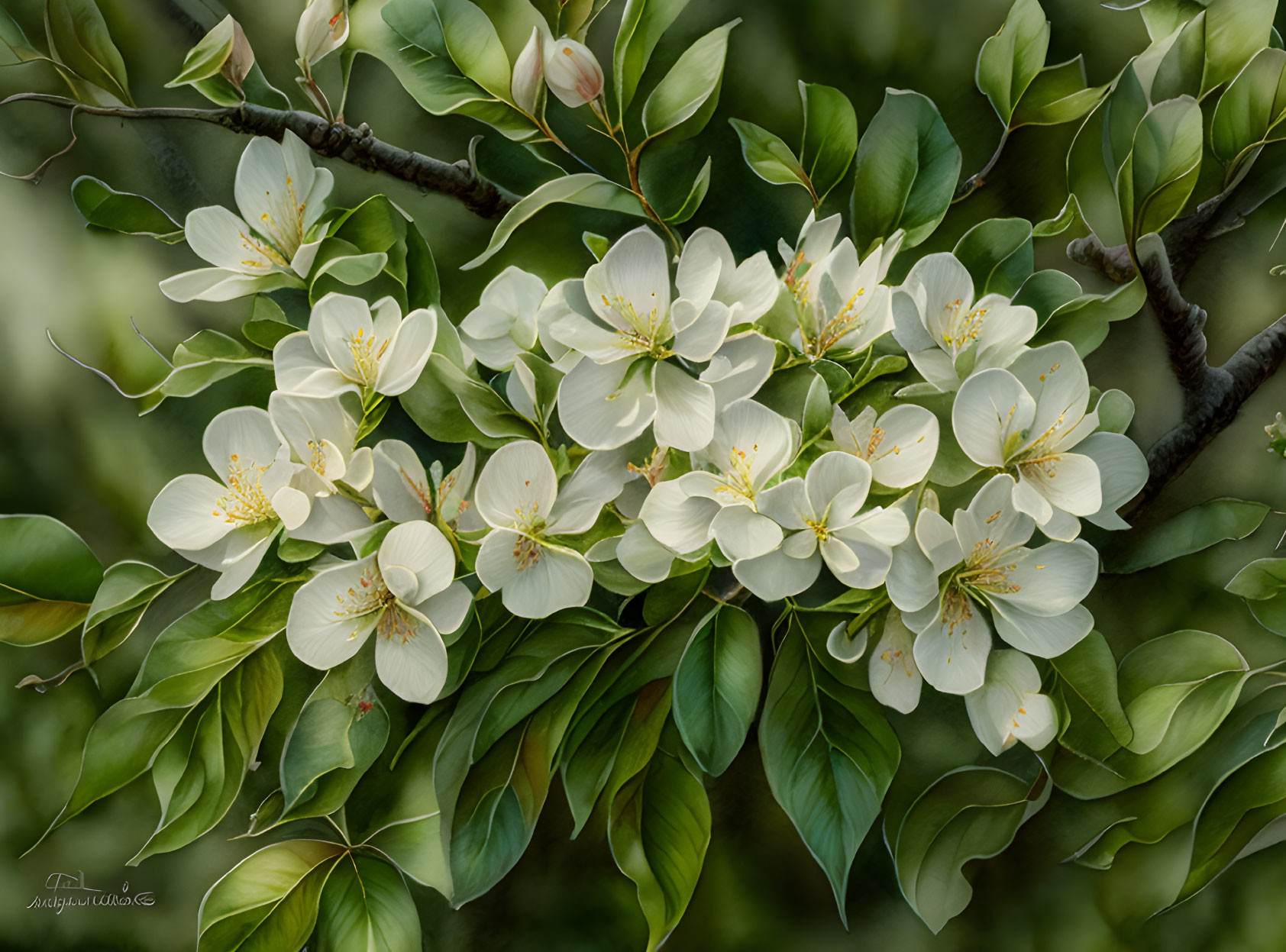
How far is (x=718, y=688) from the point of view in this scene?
0.57 metres

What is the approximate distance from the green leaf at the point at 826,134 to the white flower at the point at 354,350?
290 millimetres

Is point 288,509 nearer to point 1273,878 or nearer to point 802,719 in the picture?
point 802,719

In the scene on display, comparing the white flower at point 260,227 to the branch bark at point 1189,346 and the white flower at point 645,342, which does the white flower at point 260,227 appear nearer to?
the white flower at point 645,342

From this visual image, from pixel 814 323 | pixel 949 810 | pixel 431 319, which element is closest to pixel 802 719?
pixel 949 810

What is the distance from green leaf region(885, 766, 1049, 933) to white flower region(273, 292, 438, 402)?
490mm

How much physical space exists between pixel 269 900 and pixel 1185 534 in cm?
73

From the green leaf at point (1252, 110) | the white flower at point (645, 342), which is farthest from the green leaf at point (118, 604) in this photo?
the green leaf at point (1252, 110)

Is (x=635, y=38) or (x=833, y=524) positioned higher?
(x=635, y=38)

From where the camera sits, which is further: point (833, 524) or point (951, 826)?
point (951, 826)

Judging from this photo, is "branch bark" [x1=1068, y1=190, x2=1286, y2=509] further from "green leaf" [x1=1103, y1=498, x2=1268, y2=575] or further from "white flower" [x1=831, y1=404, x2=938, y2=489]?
"white flower" [x1=831, y1=404, x2=938, y2=489]

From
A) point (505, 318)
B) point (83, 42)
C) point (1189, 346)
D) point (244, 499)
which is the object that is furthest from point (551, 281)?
point (1189, 346)

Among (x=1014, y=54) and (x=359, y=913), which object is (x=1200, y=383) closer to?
(x=1014, y=54)

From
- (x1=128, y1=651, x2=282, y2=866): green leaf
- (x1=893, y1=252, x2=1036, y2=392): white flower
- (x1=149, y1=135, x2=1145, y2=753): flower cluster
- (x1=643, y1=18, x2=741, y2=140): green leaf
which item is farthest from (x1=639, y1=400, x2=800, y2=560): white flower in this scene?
(x1=128, y1=651, x2=282, y2=866): green leaf
